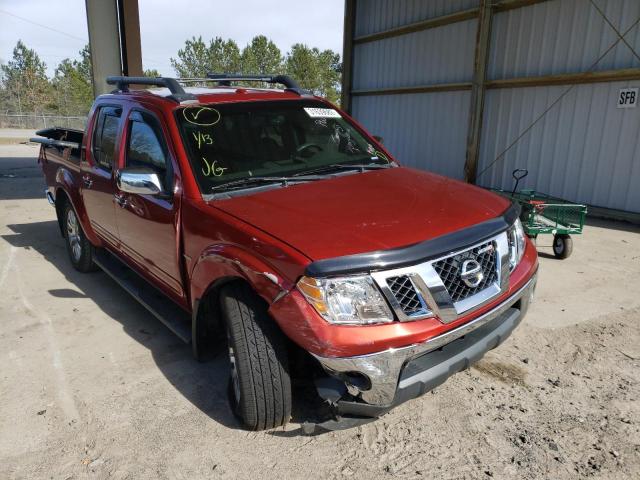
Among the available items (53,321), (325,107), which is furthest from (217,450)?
(325,107)

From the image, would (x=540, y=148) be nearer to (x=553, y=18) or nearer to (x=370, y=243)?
(x=553, y=18)

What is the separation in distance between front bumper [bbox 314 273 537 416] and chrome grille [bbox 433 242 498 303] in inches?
5.9

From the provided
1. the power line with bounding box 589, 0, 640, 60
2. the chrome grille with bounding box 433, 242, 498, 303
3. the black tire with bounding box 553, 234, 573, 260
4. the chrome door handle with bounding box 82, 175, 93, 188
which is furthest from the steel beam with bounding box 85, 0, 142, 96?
the chrome grille with bounding box 433, 242, 498, 303

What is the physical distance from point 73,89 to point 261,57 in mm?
23842

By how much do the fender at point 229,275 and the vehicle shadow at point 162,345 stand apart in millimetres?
278

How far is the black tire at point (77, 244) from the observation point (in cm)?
510

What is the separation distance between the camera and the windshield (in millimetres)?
3100

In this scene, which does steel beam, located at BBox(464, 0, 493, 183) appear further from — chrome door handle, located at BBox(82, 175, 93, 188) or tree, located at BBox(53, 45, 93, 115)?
tree, located at BBox(53, 45, 93, 115)

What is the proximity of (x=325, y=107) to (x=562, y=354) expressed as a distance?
2.61 m

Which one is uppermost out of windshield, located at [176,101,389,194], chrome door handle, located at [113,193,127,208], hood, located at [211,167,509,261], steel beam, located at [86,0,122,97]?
steel beam, located at [86,0,122,97]

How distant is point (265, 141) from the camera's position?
3373mm

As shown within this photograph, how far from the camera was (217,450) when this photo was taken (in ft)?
8.36

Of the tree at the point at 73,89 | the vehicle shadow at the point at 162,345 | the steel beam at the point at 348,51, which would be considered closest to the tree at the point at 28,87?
the tree at the point at 73,89

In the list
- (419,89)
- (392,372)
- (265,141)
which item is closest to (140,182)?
(265,141)
